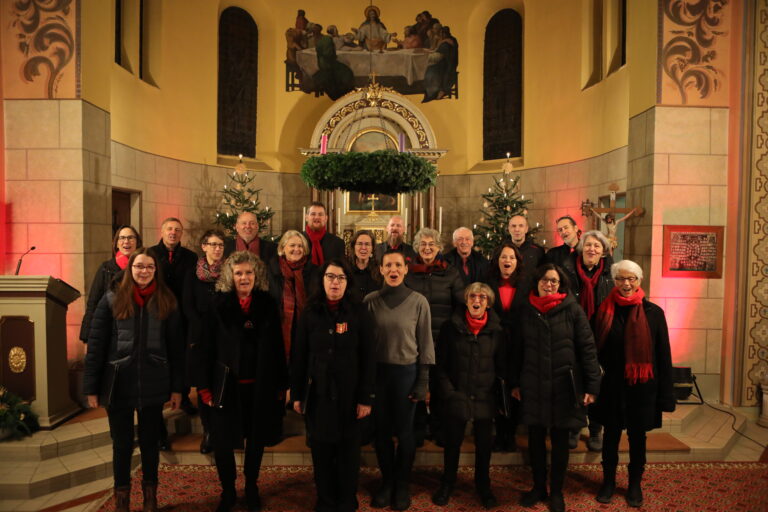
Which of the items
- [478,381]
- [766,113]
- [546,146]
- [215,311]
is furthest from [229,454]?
[546,146]

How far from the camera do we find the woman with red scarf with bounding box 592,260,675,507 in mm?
3150

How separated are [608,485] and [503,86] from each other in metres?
7.69

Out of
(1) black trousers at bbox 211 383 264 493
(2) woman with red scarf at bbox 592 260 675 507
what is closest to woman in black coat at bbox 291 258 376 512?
(1) black trousers at bbox 211 383 264 493

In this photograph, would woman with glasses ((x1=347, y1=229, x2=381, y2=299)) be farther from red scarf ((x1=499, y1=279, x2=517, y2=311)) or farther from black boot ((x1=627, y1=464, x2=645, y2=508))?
black boot ((x1=627, y1=464, x2=645, y2=508))

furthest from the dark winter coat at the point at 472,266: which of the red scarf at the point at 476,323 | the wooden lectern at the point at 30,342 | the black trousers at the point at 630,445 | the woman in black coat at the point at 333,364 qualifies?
the wooden lectern at the point at 30,342

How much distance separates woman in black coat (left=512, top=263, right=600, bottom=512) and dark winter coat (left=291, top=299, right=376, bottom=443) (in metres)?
0.92

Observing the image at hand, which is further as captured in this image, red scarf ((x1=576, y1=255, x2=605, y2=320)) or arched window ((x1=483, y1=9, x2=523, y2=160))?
arched window ((x1=483, y1=9, x2=523, y2=160))

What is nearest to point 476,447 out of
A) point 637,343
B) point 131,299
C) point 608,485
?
point 608,485

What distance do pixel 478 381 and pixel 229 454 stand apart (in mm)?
1474

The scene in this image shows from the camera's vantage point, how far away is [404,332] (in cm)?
308

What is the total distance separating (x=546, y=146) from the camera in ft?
28.6

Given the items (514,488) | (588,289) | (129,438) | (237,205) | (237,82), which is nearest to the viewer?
(129,438)

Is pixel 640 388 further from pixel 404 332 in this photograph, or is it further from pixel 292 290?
pixel 292 290

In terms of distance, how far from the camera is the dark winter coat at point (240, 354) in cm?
294
